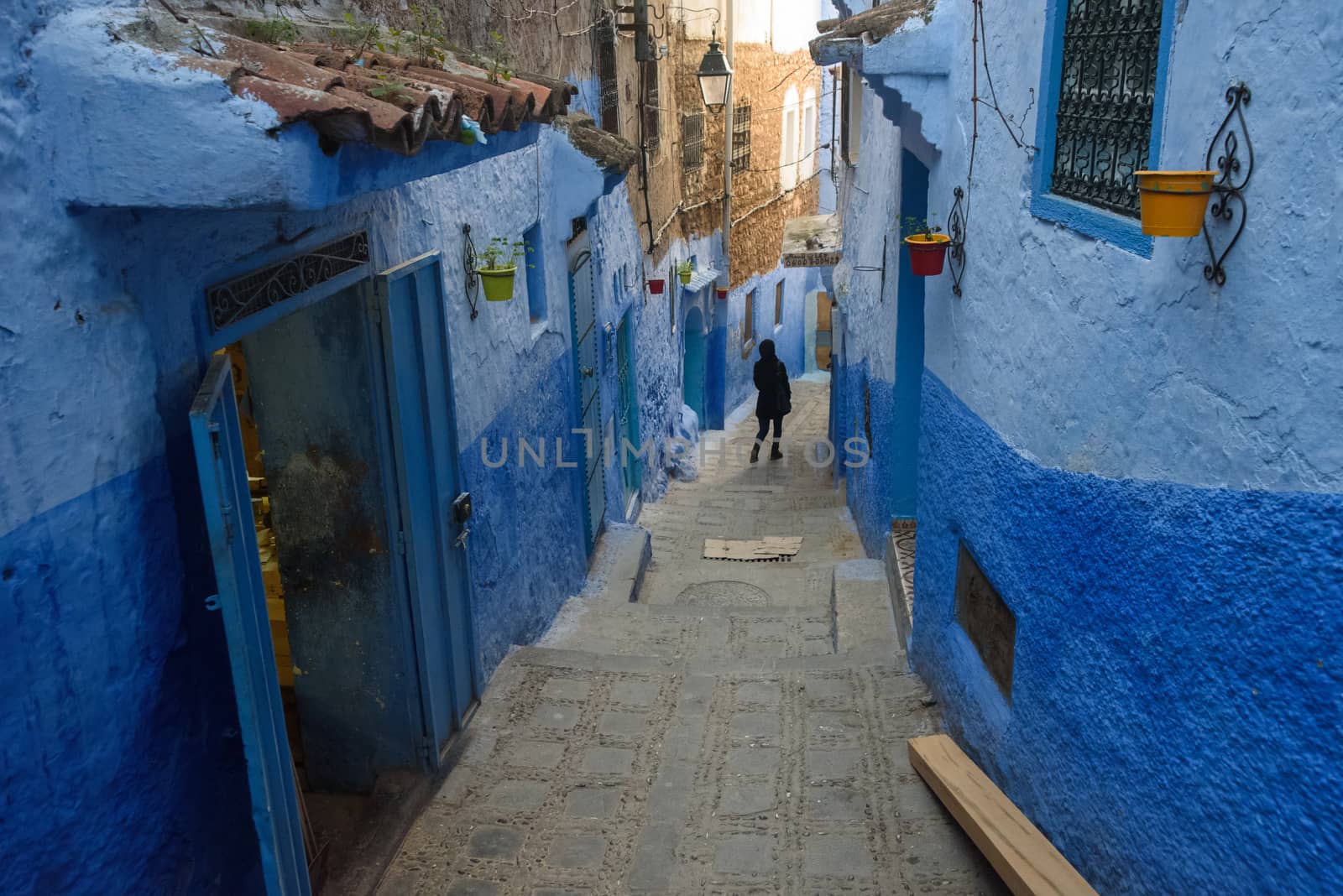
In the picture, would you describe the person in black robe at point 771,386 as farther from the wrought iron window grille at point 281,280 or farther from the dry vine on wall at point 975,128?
the wrought iron window grille at point 281,280

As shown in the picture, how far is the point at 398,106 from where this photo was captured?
2826 millimetres

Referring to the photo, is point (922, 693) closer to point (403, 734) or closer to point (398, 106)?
point (403, 734)

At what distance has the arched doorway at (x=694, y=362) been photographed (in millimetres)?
17281

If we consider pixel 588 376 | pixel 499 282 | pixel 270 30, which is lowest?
pixel 588 376

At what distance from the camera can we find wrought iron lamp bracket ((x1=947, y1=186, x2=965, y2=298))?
199 inches

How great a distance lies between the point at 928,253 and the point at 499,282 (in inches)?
83.6

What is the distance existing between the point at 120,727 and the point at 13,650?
1.37 feet

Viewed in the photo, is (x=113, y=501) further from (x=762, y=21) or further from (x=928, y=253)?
(x=762, y=21)

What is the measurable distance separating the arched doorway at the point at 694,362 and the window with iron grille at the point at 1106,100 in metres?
13.3

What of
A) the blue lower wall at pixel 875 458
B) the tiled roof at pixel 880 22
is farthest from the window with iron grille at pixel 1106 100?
the blue lower wall at pixel 875 458

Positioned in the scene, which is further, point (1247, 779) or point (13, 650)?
point (1247, 779)

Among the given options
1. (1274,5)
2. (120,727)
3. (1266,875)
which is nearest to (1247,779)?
(1266,875)

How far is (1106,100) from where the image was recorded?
11.4 ft

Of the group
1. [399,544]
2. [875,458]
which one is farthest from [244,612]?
[875,458]
